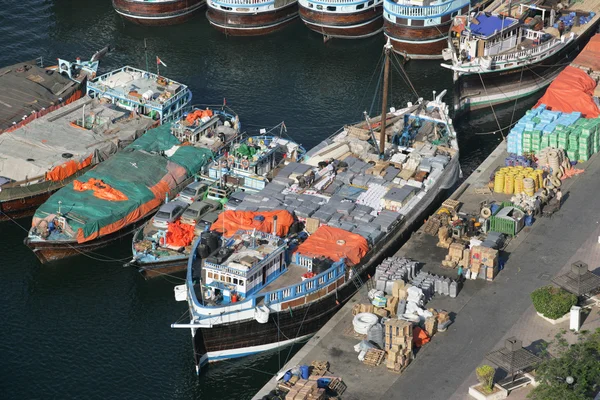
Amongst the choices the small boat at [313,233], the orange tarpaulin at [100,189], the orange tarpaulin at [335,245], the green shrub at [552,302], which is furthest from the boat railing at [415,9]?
the green shrub at [552,302]

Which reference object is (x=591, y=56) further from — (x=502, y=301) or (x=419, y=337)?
(x=419, y=337)

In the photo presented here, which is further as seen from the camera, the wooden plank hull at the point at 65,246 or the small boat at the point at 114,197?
the small boat at the point at 114,197

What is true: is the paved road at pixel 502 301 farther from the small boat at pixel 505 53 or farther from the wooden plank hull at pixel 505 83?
the small boat at pixel 505 53

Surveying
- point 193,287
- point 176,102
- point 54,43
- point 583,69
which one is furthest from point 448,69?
point 193,287

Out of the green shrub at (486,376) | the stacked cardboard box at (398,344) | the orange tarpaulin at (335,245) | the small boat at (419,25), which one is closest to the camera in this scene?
the green shrub at (486,376)

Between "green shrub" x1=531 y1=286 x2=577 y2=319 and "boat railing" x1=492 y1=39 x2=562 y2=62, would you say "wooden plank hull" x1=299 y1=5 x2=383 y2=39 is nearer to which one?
"boat railing" x1=492 y1=39 x2=562 y2=62

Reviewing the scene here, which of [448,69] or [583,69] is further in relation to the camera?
[448,69]

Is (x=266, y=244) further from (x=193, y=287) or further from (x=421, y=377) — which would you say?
(x=421, y=377)
